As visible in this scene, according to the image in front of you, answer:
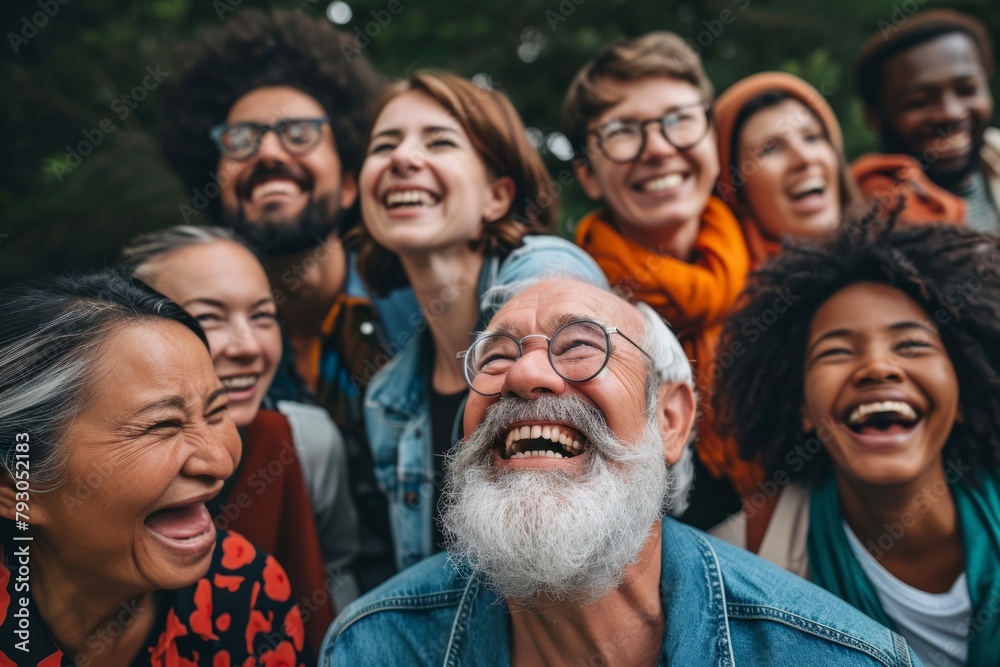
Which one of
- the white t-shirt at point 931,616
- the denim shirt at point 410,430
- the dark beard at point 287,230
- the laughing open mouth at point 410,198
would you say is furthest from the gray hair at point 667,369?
the dark beard at point 287,230

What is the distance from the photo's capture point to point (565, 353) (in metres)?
2.44

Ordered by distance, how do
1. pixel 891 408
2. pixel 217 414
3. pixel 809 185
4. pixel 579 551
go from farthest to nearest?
pixel 809 185 → pixel 891 408 → pixel 217 414 → pixel 579 551

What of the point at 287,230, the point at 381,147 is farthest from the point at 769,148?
the point at 287,230

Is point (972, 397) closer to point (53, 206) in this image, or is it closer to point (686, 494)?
point (686, 494)

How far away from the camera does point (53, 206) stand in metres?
4.59

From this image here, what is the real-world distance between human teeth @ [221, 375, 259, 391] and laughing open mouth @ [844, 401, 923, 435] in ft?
6.77

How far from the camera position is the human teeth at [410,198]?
327cm

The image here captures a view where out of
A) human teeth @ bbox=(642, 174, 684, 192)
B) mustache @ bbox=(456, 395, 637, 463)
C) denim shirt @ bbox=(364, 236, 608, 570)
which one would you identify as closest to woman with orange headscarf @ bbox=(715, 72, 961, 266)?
human teeth @ bbox=(642, 174, 684, 192)

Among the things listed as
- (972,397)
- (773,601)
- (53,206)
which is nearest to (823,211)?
(972,397)

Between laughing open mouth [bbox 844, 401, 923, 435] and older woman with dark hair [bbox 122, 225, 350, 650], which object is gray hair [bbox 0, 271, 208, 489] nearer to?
older woman with dark hair [bbox 122, 225, 350, 650]

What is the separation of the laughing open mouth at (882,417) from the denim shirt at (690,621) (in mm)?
571

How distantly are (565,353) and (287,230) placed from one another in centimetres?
179

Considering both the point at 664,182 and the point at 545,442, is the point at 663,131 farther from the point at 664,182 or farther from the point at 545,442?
the point at 545,442

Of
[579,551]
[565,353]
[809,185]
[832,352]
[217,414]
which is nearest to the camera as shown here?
[579,551]
